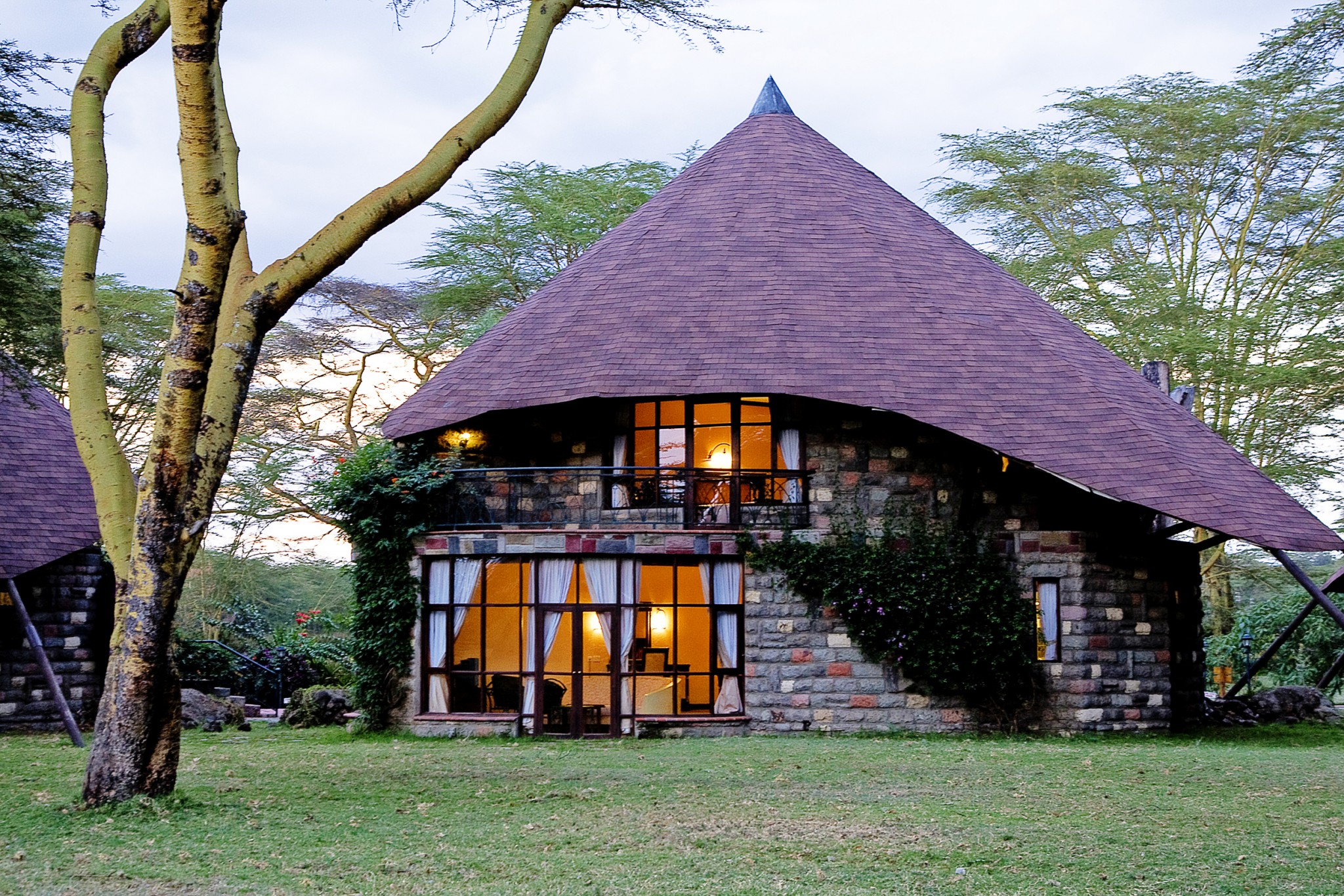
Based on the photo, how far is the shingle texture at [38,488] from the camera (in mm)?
19891

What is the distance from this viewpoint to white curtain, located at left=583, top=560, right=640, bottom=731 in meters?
18.1

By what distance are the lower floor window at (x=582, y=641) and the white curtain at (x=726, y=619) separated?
0.04ft

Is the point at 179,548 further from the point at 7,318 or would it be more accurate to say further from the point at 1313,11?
the point at 1313,11

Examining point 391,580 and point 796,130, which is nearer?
point 391,580

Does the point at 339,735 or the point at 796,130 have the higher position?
the point at 796,130

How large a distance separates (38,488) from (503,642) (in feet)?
26.1

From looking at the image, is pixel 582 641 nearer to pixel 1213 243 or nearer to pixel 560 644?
pixel 560 644

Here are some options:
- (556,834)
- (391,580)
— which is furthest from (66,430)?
(556,834)

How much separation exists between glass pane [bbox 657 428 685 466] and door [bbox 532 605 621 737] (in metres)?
2.57

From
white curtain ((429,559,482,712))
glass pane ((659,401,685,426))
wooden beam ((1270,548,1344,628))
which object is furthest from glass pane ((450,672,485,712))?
wooden beam ((1270,548,1344,628))

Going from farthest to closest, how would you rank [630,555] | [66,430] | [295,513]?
[295,513] < [66,430] < [630,555]

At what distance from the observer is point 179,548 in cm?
1041

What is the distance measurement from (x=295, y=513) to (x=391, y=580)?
1545cm

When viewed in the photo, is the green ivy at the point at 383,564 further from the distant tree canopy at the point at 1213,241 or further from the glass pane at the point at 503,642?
the distant tree canopy at the point at 1213,241
